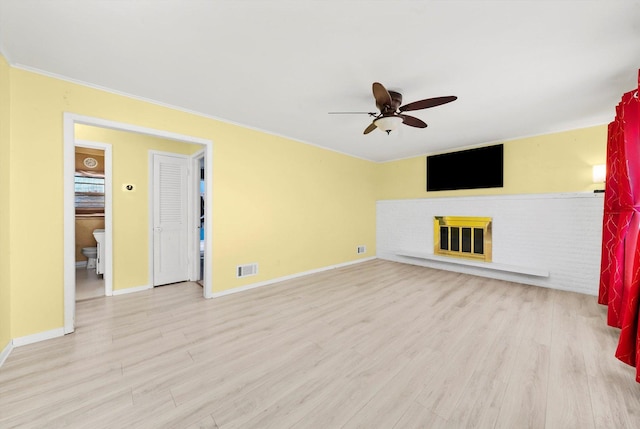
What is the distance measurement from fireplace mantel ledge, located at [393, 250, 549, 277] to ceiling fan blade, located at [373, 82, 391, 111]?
351 cm

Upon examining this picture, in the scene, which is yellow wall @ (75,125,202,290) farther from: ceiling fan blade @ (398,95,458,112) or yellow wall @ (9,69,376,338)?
ceiling fan blade @ (398,95,458,112)

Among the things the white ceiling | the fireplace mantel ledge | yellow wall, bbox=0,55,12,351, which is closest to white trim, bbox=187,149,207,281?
the white ceiling

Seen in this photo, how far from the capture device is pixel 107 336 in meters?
2.28

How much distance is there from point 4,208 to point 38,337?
120cm

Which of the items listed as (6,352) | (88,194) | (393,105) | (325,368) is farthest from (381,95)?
(88,194)

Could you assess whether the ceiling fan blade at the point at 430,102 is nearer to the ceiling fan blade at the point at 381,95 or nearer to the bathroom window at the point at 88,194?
the ceiling fan blade at the point at 381,95

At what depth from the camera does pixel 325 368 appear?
72.2 inches

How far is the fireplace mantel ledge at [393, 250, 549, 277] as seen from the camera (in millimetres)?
3791

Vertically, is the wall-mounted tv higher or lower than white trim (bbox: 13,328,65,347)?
higher

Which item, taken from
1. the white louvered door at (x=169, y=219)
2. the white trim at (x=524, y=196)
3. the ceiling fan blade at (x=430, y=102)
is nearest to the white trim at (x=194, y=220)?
the white louvered door at (x=169, y=219)

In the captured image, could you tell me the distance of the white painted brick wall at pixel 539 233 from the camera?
3496 millimetres

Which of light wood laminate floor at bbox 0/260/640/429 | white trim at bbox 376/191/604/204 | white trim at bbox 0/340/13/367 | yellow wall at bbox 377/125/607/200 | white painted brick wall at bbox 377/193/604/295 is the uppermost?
yellow wall at bbox 377/125/607/200

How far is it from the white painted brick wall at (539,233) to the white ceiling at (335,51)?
1379 millimetres

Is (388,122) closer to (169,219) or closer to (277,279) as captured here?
(277,279)
